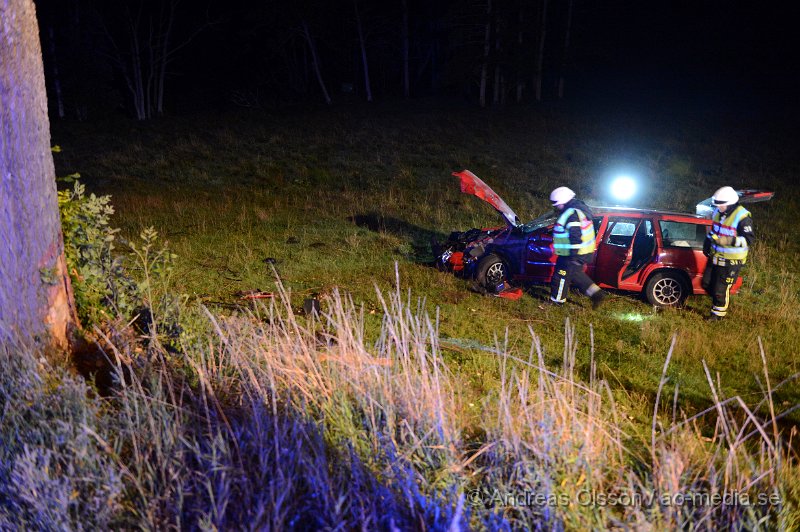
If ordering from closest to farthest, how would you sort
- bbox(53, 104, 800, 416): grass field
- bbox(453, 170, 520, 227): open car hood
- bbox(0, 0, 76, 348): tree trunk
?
bbox(0, 0, 76, 348): tree trunk → bbox(53, 104, 800, 416): grass field → bbox(453, 170, 520, 227): open car hood

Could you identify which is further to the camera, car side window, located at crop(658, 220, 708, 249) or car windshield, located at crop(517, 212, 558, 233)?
car windshield, located at crop(517, 212, 558, 233)

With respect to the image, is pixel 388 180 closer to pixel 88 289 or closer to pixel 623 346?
pixel 623 346

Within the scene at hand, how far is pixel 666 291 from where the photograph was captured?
9.05 m

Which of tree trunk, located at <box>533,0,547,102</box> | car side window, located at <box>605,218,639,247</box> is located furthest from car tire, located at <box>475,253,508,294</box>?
tree trunk, located at <box>533,0,547,102</box>

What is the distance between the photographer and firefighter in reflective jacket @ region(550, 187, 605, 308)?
339 inches

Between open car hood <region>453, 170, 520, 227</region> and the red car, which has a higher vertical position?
open car hood <region>453, 170, 520, 227</region>

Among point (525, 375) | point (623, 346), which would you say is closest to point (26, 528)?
point (525, 375)

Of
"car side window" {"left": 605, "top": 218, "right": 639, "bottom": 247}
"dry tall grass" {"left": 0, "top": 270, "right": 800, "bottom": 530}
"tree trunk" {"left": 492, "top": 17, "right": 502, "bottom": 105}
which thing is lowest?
"dry tall grass" {"left": 0, "top": 270, "right": 800, "bottom": 530}

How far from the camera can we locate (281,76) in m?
48.5

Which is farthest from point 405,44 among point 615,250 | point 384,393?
point 384,393

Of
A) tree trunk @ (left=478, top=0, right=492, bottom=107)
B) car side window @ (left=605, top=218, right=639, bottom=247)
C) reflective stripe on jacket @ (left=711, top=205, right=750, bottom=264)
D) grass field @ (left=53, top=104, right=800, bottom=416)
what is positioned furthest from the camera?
A: tree trunk @ (left=478, top=0, right=492, bottom=107)

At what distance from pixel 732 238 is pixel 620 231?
147 cm

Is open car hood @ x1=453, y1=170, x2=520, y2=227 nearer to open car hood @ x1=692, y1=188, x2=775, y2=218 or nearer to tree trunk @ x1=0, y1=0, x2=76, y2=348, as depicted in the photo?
open car hood @ x1=692, y1=188, x2=775, y2=218

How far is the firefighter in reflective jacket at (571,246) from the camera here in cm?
862
